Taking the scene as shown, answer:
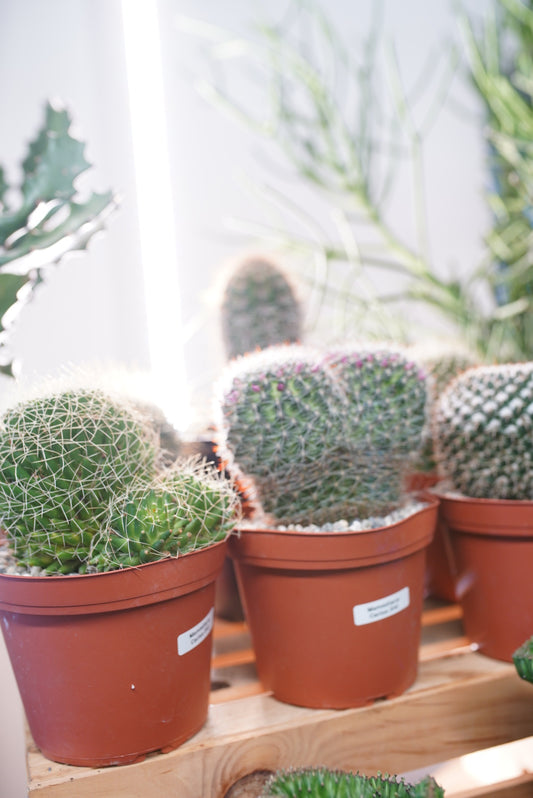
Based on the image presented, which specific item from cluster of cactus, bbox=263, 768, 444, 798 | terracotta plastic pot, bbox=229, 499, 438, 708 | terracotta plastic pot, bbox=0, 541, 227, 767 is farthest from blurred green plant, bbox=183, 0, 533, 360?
cluster of cactus, bbox=263, 768, 444, 798

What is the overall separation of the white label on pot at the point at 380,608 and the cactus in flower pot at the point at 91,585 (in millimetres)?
A: 160

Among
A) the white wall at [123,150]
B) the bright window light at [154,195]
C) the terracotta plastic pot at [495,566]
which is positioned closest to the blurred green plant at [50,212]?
the white wall at [123,150]

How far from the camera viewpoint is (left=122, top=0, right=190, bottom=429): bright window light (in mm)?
1368

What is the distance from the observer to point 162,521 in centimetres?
52

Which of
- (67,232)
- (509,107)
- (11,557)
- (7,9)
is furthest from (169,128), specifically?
(11,557)

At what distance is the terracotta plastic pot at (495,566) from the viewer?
656mm

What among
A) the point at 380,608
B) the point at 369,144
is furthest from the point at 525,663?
the point at 369,144

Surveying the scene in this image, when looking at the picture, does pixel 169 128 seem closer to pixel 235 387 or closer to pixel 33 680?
pixel 235 387

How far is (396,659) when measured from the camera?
612mm

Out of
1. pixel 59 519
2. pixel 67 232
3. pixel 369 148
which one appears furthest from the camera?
pixel 369 148

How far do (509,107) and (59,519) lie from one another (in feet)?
3.58

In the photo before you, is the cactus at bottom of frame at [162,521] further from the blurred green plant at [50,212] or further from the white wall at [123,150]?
the white wall at [123,150]

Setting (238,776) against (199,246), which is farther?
(199,246)

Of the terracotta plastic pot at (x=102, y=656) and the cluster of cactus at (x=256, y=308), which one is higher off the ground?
the cluster of cactus at (x=256, y=308)
